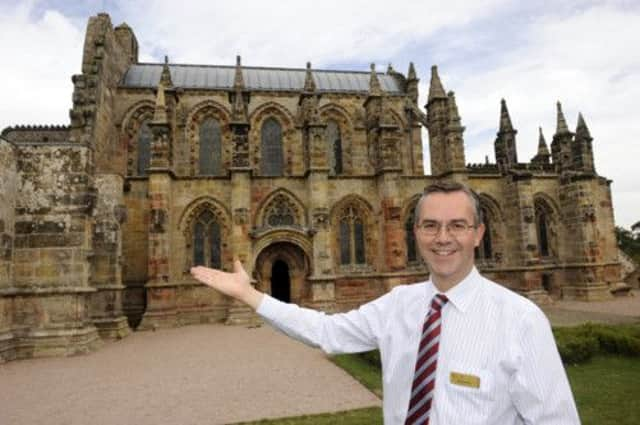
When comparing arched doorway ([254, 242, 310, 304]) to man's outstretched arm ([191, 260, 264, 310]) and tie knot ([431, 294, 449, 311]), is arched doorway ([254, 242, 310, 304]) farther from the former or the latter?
tie knot ([431, 294, 449, 311])

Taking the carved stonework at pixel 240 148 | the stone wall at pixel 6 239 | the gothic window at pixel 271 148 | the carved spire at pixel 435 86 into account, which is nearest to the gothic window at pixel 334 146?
the gothic window at pixel 271 148

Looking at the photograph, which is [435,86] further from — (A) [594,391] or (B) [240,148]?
(A) [594,391]

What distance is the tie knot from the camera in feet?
6.25

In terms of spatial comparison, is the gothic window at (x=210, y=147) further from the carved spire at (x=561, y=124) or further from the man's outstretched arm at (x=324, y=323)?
the man's outstretched arm at (x=324, y=323)

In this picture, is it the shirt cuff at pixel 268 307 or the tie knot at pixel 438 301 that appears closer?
the tie knot at pixel 438 301

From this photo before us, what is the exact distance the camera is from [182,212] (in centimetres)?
1788

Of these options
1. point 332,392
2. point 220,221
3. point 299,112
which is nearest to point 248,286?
point 332,392

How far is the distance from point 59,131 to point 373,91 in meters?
17.2

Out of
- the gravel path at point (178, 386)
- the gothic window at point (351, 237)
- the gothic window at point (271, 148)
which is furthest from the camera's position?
the gothic window at point (271, 148)

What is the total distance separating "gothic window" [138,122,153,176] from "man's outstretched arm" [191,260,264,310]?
72.1ft

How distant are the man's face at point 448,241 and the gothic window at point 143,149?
23.0 m

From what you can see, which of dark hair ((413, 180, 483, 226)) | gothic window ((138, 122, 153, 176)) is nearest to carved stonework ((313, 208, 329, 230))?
gothic window ((138, 122, 153, 176))

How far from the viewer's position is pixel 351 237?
19.2 meters

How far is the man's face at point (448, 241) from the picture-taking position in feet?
6.11
